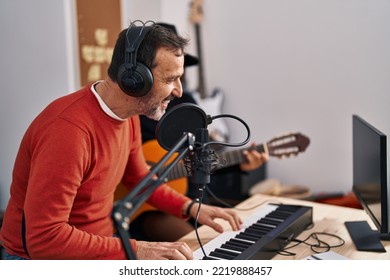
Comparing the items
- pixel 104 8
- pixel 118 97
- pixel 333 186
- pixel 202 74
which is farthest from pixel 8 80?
pixel 333 186

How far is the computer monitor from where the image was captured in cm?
124

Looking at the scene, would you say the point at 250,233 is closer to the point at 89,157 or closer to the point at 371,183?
the point at 371,183

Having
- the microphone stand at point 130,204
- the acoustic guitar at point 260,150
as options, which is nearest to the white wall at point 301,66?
the acoustic guitar at point 260,150

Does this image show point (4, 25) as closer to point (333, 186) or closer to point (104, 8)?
point (104, 8)

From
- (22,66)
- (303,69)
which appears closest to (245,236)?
(22,66)

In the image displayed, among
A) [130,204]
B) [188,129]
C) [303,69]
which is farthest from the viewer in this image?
[303,69]

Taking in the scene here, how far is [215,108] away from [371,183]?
1.67 m

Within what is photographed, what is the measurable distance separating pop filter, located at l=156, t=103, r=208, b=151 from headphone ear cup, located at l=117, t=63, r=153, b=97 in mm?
161

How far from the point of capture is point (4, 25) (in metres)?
1.44

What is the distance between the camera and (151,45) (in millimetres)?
1165

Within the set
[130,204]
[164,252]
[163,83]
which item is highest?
[163,83]

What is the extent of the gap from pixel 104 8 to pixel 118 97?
896mm

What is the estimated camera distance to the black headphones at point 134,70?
1142mm

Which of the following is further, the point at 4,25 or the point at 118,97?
the point at 4,25
